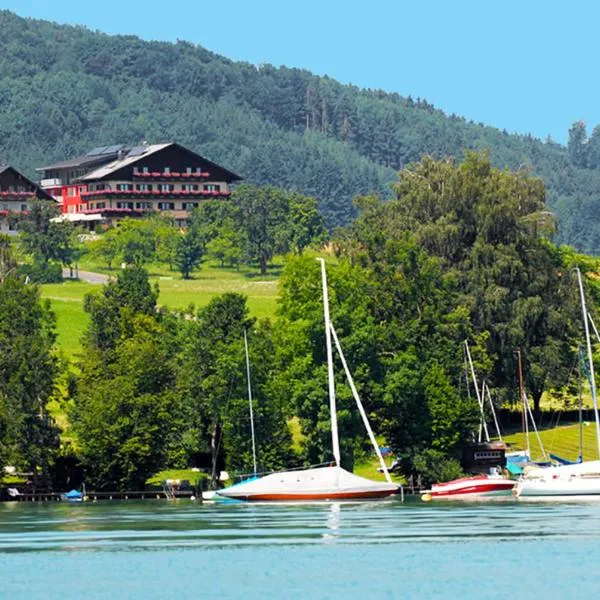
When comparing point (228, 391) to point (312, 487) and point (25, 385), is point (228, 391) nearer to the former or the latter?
point (25, 385)

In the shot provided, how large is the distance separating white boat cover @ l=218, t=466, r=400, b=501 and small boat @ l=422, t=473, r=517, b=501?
7.29 m

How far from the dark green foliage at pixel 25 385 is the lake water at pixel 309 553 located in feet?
53.2

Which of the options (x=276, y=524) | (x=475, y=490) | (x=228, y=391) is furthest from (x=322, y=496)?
(x=228, y=391)

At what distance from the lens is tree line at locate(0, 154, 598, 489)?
121125 millimetres

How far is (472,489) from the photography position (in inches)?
4525

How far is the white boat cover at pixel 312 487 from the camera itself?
105938mm

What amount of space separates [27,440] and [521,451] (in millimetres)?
37450

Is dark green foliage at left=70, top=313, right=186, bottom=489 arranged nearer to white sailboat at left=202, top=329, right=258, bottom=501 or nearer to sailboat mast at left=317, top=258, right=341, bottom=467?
white sailboat at left=202, top=329, right=258, bottom=501

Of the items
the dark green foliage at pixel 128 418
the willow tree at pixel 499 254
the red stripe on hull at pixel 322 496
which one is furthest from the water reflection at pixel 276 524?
the willow tree at pixel 499 254

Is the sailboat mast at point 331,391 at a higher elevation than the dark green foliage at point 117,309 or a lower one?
lower

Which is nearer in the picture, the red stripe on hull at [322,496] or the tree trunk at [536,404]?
the red stripe on hull at [322,496]

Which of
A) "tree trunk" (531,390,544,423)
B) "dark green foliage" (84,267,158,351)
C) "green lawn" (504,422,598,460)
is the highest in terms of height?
"dark green foliage" (84,267,158,351)

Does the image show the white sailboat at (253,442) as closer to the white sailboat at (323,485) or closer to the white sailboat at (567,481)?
the white sailboat at (323,485)

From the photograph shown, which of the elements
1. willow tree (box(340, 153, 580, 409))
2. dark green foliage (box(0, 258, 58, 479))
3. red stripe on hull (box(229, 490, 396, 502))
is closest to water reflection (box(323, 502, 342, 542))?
red stripe on hull (box(229, 490, 396, 502))
